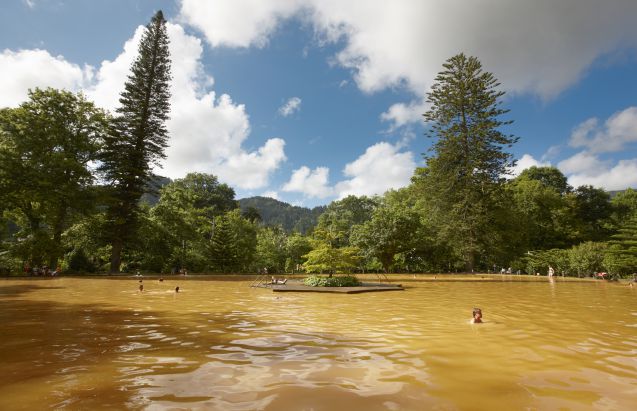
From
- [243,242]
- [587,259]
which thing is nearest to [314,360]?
[587,259]

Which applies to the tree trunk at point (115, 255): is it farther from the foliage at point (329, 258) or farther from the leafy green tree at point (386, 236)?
the leafy green tree at point (386, 236)

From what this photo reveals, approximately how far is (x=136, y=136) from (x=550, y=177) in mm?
67505

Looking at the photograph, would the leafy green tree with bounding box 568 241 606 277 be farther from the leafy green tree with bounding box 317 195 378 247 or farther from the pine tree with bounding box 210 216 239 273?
the leafy green tree with bounding box 317 195 378 247

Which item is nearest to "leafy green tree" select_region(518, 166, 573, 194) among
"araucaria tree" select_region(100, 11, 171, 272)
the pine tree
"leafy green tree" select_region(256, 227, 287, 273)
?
"leafy green tree" select_region(256, 227, 287, 273)

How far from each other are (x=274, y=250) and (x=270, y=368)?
44388 millimetres

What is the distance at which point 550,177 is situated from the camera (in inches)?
2493

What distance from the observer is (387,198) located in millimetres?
65938

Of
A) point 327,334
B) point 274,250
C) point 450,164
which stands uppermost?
point 450,164

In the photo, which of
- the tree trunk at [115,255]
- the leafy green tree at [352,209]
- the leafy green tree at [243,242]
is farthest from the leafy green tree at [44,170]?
the leafy green tree at [352,209]

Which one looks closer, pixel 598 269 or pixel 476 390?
pixel 476 390

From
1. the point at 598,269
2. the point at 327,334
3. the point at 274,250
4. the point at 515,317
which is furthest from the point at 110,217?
the point at 598,269

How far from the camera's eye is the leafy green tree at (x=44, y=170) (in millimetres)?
26703

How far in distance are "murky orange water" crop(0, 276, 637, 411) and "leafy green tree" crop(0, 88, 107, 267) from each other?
68.2ft

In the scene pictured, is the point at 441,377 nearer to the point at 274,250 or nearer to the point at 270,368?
the point at 270,368
